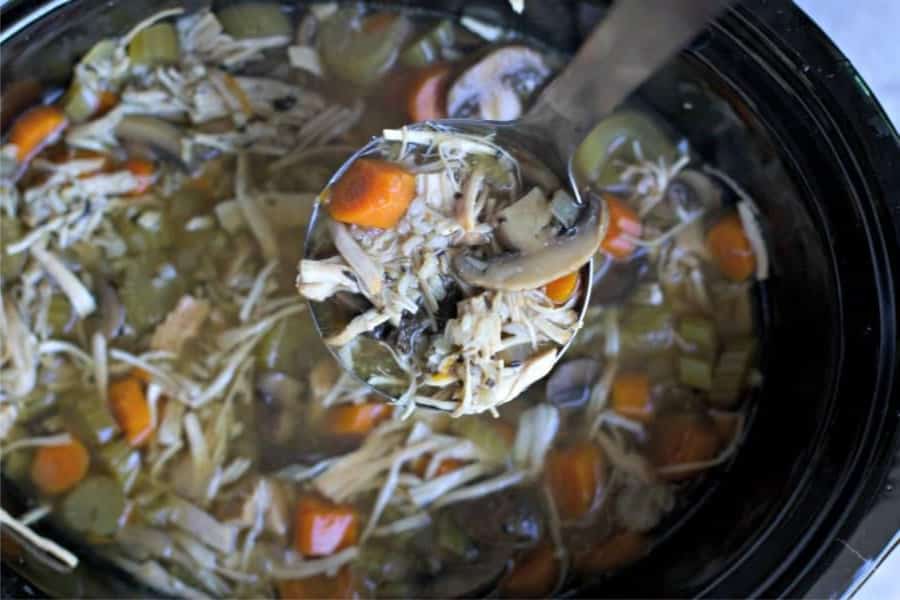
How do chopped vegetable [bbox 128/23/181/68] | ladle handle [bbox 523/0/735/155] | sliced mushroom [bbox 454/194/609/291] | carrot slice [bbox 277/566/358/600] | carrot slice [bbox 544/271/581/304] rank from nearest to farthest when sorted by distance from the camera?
1. ladle handle [bbox 523/0/735/155]
2. sliced mushroom [bbox 454/194/609/291]
3. carrot slice [bbox 544/271/581/304]
4. chopped vegetable [bbox 128/23/181/68]
5. carrot slice [bbox 277/566/358/600]

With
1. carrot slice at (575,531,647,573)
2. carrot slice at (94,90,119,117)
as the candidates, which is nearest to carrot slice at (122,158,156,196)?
carrot slice at (94,90,119,117)

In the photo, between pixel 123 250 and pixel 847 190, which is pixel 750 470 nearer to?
pixel 847 190

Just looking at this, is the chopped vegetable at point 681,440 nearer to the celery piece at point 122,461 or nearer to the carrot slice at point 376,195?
the carrot slice at point 376,195

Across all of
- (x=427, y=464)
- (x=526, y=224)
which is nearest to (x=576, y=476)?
(x=427, y=464)

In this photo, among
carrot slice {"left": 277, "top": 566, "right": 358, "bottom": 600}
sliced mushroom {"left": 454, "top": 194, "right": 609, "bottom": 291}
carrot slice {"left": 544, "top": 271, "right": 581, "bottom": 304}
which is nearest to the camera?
sliced mushroom {"left": 454, "top": 194, "right": 609, "bottom": 291}

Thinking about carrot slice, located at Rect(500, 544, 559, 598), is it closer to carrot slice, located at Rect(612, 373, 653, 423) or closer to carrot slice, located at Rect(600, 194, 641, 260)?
carrot slice, located at Rect(612, 373, 653, 423)

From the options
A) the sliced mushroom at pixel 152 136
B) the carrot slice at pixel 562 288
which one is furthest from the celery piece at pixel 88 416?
the carrot slice at pixel 562 288

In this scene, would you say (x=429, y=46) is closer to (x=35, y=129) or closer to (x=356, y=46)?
(x=356, y=46)
